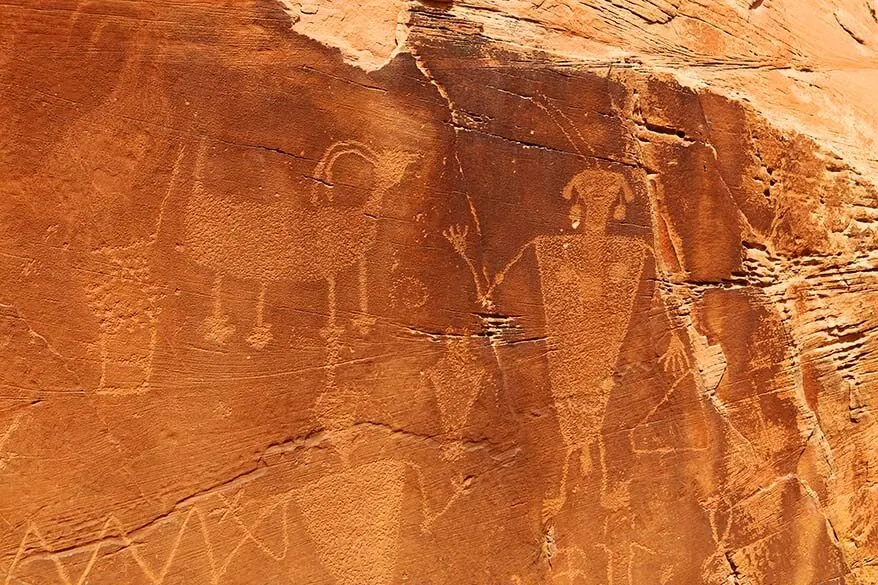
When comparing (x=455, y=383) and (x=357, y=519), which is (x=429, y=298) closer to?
(x=455, y=383)

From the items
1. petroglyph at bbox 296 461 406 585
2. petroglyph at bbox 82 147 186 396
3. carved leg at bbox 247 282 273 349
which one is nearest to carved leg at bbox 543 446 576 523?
petroglyph at bbox 296 461 406 585

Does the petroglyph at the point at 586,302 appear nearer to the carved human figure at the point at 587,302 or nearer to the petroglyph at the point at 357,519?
the carved human figure at the point at 587,302

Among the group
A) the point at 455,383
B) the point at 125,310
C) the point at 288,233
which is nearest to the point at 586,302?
the point at 455,383

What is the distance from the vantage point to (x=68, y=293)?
2900mm

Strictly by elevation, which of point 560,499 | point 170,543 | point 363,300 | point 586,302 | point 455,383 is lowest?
point 170,543

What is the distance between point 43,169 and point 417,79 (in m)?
1.80

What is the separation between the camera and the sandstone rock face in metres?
2.93

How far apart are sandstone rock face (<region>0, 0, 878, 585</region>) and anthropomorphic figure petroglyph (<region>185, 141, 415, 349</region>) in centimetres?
1

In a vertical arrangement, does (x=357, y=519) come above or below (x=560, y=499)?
below

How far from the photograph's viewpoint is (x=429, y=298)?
129 inches

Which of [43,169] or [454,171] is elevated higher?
[454,171]

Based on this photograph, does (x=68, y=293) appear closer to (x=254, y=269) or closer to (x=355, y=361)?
(x=254, y=269)

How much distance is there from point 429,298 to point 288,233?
77 cm

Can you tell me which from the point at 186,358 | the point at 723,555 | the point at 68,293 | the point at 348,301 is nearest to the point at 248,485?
the point at 186,358
